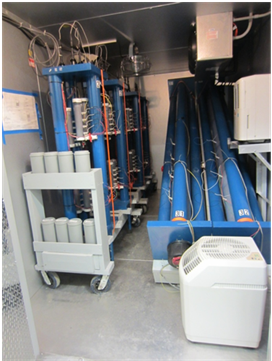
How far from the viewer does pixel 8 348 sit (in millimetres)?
1126

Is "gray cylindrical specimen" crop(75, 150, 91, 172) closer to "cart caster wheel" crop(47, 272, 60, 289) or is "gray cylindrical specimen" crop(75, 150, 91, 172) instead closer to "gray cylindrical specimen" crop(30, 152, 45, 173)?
"gray cylindrical specimen" crop(30, 152, 45, 173)

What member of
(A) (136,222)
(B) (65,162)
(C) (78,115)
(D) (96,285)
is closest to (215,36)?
(C) (78,115)

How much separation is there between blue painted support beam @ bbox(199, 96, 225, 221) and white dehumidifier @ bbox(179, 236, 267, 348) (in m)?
0.73

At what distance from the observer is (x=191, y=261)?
151cm

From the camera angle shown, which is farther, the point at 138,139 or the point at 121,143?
the point at 138,139

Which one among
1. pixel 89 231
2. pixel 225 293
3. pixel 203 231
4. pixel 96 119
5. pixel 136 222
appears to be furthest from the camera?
pixel 136 222

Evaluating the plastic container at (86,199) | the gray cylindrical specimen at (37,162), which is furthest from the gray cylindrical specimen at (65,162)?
the plastic container at (86,199)

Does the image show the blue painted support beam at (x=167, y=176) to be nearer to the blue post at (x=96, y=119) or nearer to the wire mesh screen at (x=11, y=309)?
the blue post at (x=96, y=119)

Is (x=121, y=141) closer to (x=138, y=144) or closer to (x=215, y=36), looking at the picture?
(x=138, y=144)

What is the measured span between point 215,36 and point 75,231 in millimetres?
2256

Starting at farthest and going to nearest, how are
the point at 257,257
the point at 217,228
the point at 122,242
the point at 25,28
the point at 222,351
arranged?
the point at 122,242
the point at 25,28
the point at 217,228
the point at 222,351
the point at 257,257

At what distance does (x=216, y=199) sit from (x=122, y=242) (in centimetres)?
137

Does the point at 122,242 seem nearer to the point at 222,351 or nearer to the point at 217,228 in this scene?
the point at 217,228

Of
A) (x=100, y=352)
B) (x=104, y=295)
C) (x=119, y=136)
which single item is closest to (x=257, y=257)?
(x=100, y=352)
